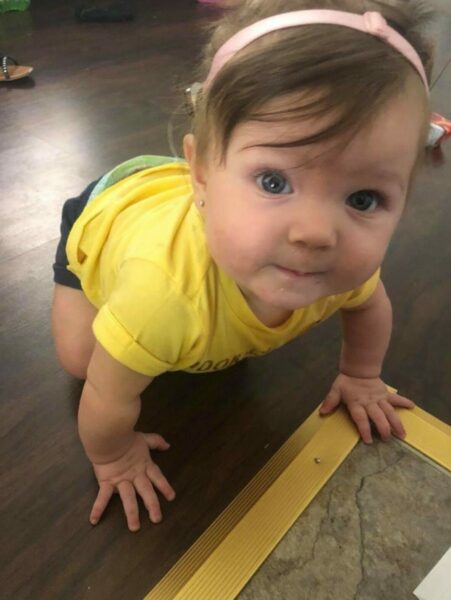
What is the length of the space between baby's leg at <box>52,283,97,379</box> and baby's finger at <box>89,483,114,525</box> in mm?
162

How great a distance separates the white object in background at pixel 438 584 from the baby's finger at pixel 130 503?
0.29m

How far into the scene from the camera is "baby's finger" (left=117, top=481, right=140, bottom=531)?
623 mm

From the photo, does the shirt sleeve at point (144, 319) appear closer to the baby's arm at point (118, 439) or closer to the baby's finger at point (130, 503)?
the baby's arm at point (118, 439)

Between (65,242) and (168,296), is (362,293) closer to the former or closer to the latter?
(168,296)

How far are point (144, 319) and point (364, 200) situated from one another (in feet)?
0.70

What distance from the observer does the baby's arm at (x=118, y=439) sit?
562 mm

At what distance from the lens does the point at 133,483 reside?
0.65 meters

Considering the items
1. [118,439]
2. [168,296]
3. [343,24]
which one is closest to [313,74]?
[343,24]

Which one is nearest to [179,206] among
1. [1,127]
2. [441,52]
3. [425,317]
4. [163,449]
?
[163,449]

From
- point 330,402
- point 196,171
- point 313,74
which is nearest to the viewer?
point 313,74

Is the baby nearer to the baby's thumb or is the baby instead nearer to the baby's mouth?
the baby's mouth

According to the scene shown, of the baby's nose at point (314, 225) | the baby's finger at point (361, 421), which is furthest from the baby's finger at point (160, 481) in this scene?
the baby's nose at point (314, 225)

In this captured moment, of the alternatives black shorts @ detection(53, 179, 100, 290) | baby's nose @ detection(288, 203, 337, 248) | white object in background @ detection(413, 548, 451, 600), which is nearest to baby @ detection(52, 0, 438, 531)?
baby's nose @ detection(288, 203, 337, 248)

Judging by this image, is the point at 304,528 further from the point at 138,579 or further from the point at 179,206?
the point at 179,206
